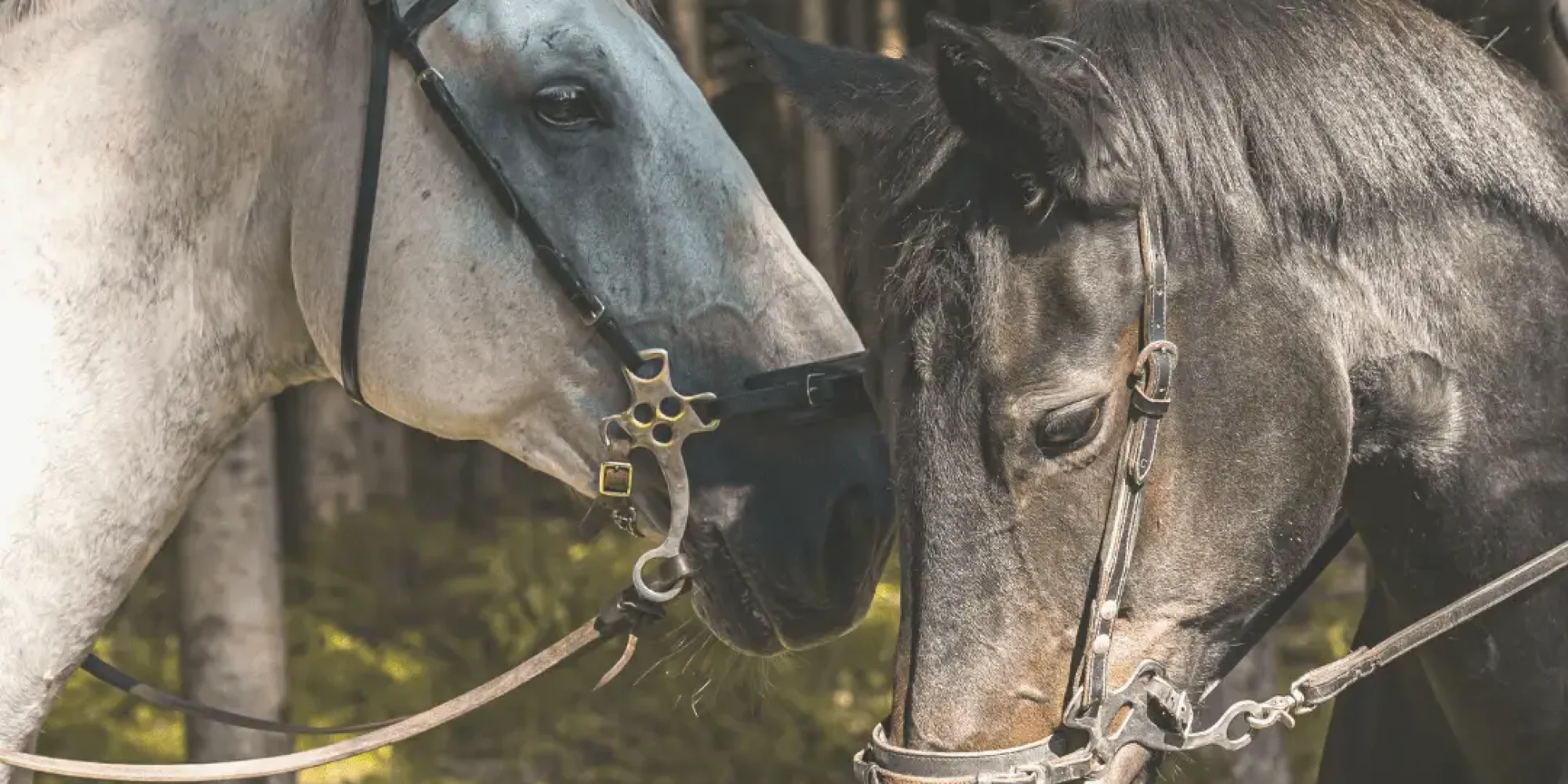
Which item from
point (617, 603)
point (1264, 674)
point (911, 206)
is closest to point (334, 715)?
point (1264, 674)

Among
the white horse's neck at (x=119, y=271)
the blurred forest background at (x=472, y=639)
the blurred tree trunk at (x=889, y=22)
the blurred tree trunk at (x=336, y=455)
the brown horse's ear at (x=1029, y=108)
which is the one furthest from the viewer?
the blurred tree trunk at (x=889, y=22)

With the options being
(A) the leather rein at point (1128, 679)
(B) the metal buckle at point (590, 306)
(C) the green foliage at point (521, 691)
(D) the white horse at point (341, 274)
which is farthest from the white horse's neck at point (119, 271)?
(C) the green foliage at point (521, 691)

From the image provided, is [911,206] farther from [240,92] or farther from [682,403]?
[240,92]

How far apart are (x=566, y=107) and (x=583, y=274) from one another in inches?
10.2

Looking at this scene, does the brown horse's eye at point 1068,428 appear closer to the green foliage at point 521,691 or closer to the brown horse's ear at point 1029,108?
the brown horse's ear at point 1029,108

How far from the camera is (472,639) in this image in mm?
6301

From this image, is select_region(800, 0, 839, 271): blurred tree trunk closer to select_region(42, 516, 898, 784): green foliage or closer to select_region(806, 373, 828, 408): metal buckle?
select_region(42, 516, 898, 784): green foliage

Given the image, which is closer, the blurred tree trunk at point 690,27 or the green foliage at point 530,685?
the green foliage at point 530,685

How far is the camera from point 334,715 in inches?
238

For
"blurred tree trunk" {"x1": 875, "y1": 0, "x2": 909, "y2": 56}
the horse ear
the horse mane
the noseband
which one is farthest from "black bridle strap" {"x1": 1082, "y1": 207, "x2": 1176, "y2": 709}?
"blurred tree trunk" {"x1": 875, "y1": 0, "x2": 909, "y2": 56}

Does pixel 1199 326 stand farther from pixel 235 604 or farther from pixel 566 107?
pixel 235 604

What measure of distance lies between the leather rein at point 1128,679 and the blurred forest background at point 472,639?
2.86 m

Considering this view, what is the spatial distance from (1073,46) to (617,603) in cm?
114

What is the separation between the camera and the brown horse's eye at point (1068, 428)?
2.10 m
